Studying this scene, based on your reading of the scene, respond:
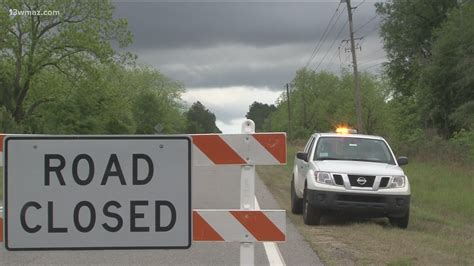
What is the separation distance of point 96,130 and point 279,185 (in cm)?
4056

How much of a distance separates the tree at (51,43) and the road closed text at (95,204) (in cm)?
4648

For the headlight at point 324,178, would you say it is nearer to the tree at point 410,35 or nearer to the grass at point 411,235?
the grass at point 411,235

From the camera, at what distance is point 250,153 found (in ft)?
13.3

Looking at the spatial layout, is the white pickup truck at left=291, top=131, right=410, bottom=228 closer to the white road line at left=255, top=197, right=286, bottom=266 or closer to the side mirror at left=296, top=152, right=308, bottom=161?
the side mirror at left=296, top=152, right=308, bottom=161

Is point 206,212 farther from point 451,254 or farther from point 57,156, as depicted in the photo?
point 451,254

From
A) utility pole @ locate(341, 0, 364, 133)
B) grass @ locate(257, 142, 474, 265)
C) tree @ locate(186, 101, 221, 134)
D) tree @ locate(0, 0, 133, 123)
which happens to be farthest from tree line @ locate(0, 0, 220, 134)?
tree @ locate(186, 101, 221, 134)

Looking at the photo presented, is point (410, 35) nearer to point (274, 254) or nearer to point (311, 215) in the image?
point (311, 215)

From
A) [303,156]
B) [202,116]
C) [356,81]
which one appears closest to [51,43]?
[356,81]

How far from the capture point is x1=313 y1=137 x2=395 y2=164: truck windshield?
12.1 meters

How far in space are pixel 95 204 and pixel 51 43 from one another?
157ft

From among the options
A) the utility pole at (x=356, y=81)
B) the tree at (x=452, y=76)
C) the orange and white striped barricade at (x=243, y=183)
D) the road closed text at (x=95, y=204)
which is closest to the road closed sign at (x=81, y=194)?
the road closed text at (x=95, y=204)

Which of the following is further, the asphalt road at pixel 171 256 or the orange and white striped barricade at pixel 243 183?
the asphalt road at pixel 171 256

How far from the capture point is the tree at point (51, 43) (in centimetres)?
4869

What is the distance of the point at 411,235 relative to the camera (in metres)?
10.1
